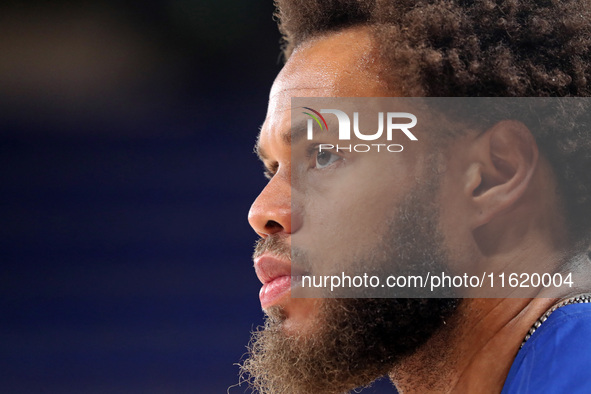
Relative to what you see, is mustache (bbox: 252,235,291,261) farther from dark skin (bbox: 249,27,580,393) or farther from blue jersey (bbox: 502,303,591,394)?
blue jersey (bbox: 502,303,591,394)

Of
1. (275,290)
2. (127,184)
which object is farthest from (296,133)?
(127,184)

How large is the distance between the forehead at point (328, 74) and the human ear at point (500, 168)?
0.66 ft

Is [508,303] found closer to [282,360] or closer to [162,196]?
[282,360]

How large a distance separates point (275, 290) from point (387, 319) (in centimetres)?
21

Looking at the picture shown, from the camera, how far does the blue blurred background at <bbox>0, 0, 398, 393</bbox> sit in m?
3.25

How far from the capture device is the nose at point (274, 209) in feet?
3.55

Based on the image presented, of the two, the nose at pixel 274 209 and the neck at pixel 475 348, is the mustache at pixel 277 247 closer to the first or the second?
the nose at pixel 274 209

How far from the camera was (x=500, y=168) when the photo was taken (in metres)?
1.01

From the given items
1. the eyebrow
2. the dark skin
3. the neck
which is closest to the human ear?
the dark skin

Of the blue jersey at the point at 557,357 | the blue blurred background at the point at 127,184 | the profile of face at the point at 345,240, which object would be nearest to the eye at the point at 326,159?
the profile of face at the point at 345,240

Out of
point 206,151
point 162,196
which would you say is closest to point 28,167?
point 162,196

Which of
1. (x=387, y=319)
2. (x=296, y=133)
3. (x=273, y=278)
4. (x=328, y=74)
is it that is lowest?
(x=387, y=319)

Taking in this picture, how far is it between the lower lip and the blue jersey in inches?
15.7

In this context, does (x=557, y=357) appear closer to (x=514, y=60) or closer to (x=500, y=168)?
(x=500, y=168)
